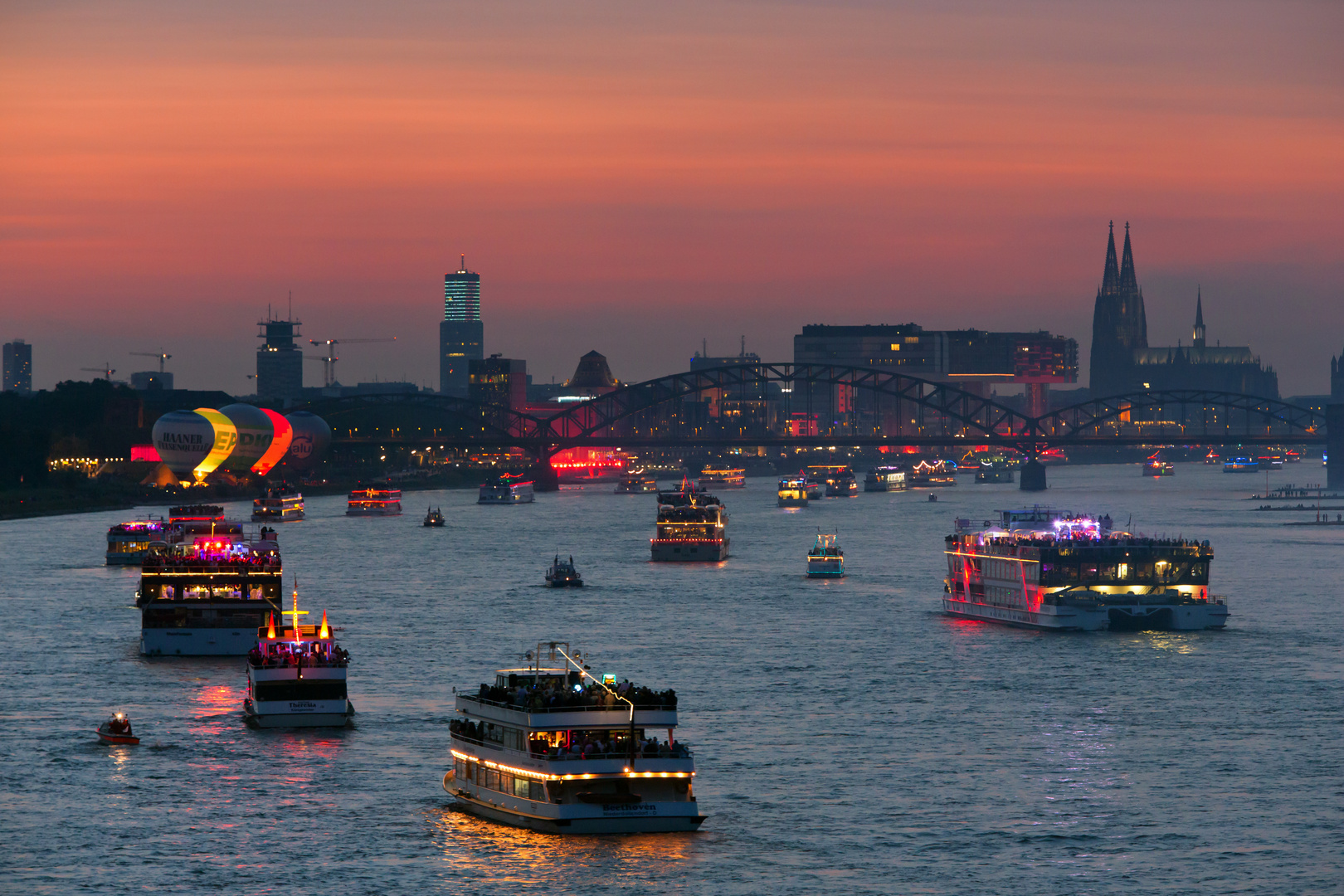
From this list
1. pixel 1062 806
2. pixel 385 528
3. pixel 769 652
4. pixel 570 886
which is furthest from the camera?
pixel 385 528

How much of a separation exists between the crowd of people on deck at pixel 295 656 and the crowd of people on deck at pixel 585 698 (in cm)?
1710

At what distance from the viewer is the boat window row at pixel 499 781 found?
159 feet

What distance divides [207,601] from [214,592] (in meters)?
0.60

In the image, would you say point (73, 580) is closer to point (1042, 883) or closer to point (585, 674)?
point (585, 674)

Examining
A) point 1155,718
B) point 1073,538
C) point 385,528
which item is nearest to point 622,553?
point 385,528

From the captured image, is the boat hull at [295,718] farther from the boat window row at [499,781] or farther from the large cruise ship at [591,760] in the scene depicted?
the large cruise ship at [591,760]

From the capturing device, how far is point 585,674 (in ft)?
161

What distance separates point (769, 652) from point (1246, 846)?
39572 millimetres

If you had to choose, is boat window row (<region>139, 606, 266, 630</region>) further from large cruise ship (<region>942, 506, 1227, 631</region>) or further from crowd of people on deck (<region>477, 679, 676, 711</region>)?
large cruise ship (<region>942, 506, 1227, 631</region>)

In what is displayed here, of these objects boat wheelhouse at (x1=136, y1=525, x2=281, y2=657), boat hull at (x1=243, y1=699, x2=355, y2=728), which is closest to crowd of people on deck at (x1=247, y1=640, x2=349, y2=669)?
boat hull at (x1=243, y1=699, x2=355, y2=728)

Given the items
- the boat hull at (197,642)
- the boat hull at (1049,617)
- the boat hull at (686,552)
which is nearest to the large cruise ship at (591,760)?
the boat hull at (197,642)

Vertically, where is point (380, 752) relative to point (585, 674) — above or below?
below

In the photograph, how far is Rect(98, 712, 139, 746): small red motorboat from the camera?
60.9 m

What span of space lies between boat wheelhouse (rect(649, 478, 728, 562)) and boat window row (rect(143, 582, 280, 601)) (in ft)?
211
